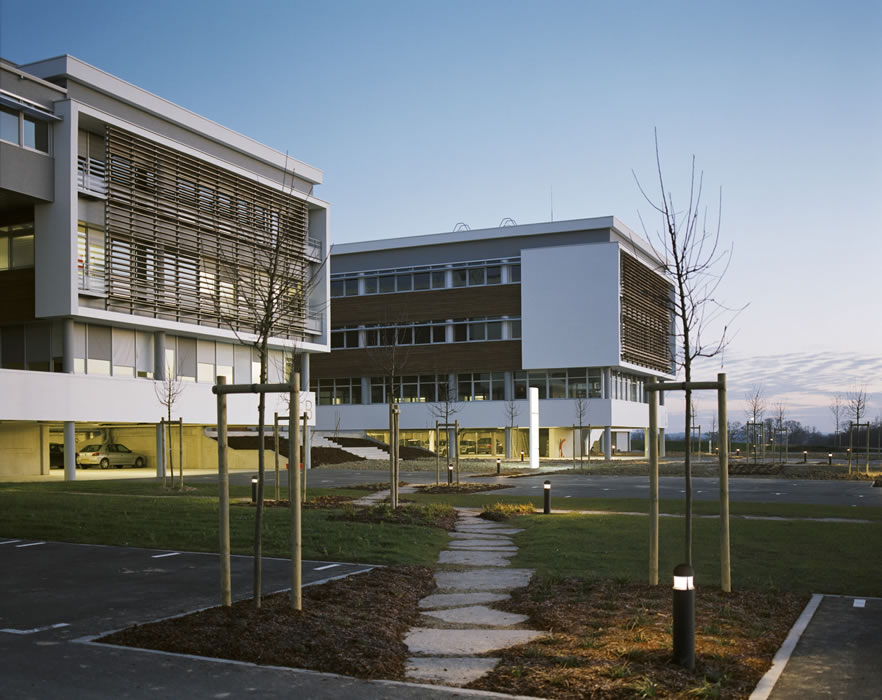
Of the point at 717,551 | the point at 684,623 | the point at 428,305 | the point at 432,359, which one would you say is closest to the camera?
the point at 684,623

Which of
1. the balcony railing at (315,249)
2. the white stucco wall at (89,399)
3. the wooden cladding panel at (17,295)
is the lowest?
the white stucco wall at (89,399)

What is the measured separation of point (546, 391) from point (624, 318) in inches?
315

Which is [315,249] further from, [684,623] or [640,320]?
[684,623]

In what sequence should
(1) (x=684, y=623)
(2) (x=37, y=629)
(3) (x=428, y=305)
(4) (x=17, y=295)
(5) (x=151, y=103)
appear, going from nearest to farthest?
(1) (x=684, y=623)
(2) (x=37, y=629)
(4) (x=17, y=295)
(5) (x=151, y=103)
(3) (x=428, y=305)

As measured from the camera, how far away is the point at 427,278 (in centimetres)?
7188

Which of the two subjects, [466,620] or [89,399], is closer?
[466,620]

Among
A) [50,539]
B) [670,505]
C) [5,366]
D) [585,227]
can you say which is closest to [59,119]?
[5,366]

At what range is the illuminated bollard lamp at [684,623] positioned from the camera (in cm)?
677

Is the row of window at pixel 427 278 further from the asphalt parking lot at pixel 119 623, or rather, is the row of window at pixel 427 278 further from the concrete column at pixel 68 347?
the asphalt parking lot at pixel 119 623

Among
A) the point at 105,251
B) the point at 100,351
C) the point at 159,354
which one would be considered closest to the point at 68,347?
the point at 100,351

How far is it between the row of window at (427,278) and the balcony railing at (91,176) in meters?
34.8

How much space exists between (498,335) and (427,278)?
7.85 m

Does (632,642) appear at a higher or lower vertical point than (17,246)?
lower

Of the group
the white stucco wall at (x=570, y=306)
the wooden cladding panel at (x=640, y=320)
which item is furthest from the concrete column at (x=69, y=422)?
the wooden cladding panel at (x=640, y=320)
